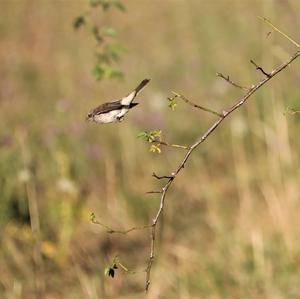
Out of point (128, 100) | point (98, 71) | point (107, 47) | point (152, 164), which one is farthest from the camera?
point (152, 164)

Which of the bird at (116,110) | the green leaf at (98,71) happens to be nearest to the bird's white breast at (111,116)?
the bird at (116,110)

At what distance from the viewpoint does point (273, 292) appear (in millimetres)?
3574

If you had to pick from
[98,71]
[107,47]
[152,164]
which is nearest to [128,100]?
[98,71]

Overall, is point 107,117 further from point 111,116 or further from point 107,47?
point 107,47

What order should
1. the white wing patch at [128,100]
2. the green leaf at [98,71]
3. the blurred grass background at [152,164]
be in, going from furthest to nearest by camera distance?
the blurred grass background at [152,164] < the green leaf at [98,71] < the white wing patch at [128,100]

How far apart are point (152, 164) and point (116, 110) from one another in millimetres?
4573

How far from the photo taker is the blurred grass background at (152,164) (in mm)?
3896

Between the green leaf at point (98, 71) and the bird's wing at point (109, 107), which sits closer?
the bird's wing at point (109, 107)

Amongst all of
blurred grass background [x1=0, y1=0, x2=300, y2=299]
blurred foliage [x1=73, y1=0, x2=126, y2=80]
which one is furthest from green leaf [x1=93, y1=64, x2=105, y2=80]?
blurred grass background [x1=0, y1=0, x2=300, y2=299]

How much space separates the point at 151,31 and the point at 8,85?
3.25 metres

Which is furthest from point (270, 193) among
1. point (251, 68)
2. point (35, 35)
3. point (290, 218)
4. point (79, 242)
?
point (35, 35)

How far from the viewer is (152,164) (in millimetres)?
6008

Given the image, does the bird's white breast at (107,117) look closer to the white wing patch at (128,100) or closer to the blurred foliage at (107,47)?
the white wing patch at (128,100)

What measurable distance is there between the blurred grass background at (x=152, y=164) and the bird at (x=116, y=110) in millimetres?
1453
